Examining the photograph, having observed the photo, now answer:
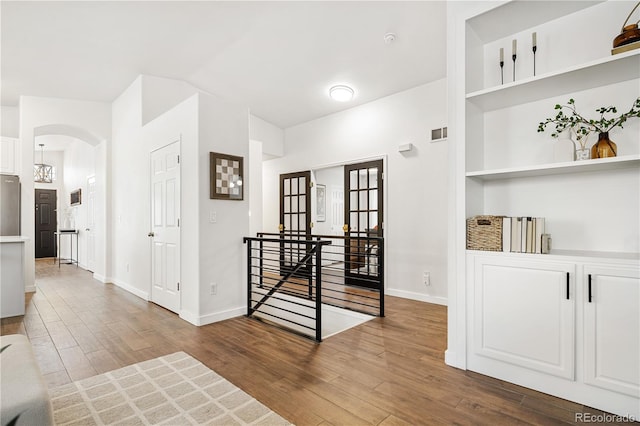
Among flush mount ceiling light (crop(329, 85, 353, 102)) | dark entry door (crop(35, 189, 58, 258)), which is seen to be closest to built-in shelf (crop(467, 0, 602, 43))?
flush mount ceiling light (crop(329, 85, 353, 102))

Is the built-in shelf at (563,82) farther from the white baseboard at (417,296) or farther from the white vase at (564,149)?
the white baseboard at (417,296)

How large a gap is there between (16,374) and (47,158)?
36.6 ft

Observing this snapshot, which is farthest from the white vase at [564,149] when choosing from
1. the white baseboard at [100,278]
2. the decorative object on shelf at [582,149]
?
the white baseboard at [100,278]

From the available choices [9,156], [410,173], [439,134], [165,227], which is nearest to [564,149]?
[439,134]

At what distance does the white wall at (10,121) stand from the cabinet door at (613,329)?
819 centimetres

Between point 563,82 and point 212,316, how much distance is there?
3.69 m

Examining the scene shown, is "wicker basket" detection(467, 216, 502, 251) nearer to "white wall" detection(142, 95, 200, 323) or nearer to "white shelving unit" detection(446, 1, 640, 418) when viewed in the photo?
"white shelving unit" detection(446, 1, 640, 418)

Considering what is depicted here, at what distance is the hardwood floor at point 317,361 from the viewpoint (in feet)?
6.26

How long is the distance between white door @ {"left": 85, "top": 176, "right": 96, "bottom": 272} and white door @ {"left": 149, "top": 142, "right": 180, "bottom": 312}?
135 inches

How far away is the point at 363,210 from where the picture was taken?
17.5ft

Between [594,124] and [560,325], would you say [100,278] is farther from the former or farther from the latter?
[594,124]

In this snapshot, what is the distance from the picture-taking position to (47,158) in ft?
31.9

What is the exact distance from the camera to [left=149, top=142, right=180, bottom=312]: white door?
12.8 feet

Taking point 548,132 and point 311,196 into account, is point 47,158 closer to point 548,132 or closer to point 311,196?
point 311,196
